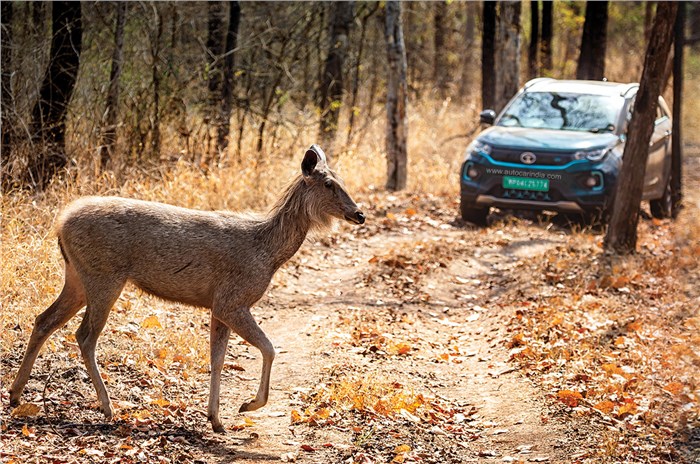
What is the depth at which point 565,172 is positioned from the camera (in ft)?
47.0

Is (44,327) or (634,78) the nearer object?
(44,327)

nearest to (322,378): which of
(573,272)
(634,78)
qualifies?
(573,272)

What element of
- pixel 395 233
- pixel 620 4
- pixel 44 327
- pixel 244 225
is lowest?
pixel 395 233

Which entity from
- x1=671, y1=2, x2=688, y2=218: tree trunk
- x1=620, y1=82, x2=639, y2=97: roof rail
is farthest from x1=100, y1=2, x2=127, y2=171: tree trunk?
x1=671, y1=2, x2=688, y2=218: tree trunk

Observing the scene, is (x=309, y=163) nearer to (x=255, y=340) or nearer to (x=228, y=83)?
(x=255, y=340)

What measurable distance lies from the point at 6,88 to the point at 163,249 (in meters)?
6.16

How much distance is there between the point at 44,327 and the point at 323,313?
3931mm

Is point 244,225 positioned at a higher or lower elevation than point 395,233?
higher

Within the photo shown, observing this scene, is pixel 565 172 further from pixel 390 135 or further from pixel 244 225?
pixel 244 225

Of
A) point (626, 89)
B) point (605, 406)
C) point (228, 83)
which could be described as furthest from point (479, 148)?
point (605, 406)

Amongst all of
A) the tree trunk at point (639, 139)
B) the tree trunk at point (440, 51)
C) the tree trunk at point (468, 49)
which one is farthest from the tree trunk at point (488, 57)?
the tree trunk at point (639, 139)

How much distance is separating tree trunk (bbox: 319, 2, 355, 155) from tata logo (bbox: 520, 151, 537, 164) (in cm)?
443

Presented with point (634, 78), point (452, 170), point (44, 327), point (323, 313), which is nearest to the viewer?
point (44, 327)

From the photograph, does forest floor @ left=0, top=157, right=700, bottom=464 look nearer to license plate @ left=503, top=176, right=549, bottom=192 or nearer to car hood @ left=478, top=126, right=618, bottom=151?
license plate @ left=503, top=176, right=549, bottom=192
